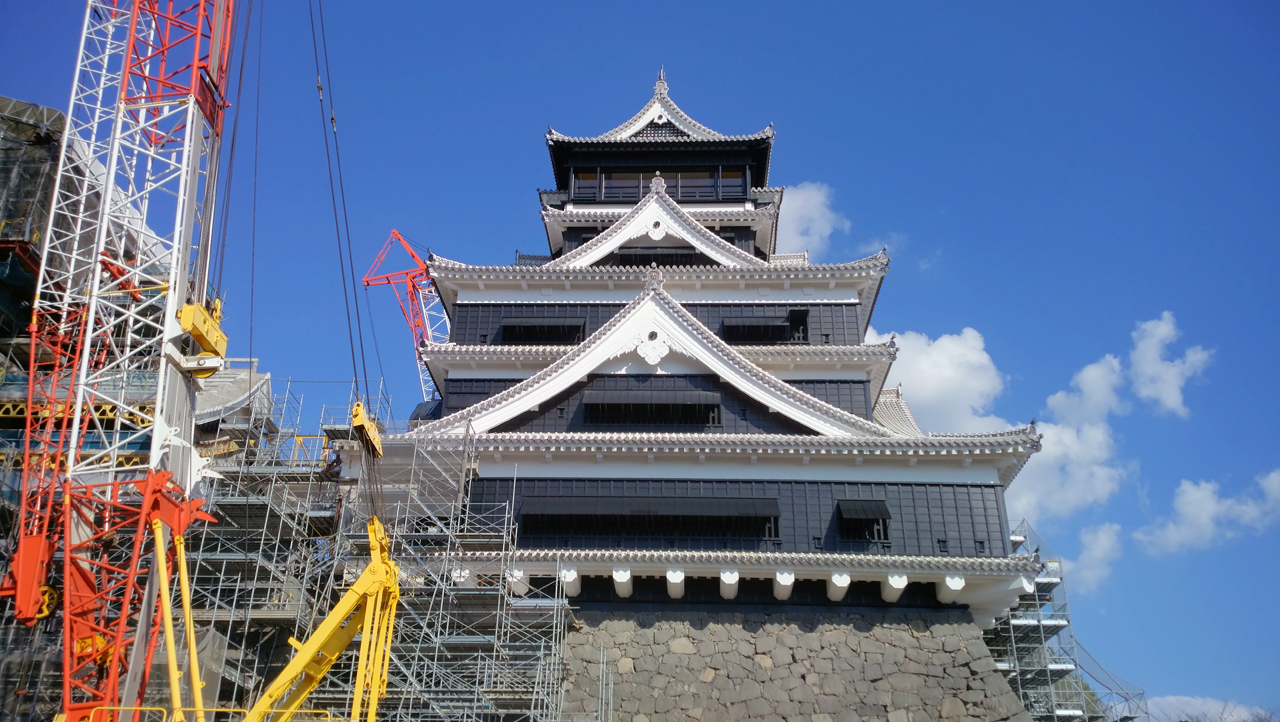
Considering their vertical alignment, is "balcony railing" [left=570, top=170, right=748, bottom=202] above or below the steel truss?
above

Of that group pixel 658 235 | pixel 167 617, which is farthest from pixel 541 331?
→ pixel 167 617

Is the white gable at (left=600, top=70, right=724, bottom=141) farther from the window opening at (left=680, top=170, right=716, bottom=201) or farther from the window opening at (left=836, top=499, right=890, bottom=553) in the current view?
the window opening at (left=836, top=499, right=890, bottom=553)

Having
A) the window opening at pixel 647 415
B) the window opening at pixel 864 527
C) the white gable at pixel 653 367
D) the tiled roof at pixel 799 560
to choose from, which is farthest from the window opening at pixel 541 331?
the window opening at pixel 864 527

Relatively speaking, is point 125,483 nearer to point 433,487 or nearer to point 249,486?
point 249,486

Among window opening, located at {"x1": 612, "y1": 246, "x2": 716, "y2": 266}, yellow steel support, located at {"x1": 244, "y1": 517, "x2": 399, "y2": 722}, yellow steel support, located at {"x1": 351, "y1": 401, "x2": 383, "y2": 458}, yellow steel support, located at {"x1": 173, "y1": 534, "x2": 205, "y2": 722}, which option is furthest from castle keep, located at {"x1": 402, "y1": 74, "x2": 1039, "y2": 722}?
yellow steel support, located at {"x1": 173, "y1": 534, "x2": 205, "y2": 722}

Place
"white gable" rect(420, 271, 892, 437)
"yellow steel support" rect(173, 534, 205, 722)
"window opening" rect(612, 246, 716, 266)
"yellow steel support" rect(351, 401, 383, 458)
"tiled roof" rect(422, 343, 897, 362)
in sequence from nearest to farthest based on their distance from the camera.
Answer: "yellow steel support" rect(173, 534, 205, 722), "yellow steel support" rect(351, 401, 383, 458), "white gable" rect(420, 271, 892, 437), "tiled roof" rect(422, 343, 897, 362), "window opening" rect(612, 246, 716, 266)

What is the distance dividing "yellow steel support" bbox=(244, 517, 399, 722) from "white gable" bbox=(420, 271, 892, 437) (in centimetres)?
639

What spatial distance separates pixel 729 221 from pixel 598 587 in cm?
1643

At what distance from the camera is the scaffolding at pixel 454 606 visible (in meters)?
20.5

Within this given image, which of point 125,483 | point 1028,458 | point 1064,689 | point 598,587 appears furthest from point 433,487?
point 1064,689

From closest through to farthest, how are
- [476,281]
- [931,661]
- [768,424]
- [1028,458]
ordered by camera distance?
[931,661] → [1028,458] → [768,424] → [476,281]

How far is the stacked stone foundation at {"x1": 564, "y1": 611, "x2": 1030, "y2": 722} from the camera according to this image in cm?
2173

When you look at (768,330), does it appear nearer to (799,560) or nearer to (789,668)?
(799,560)

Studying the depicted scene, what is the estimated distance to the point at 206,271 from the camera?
86.1 ft
